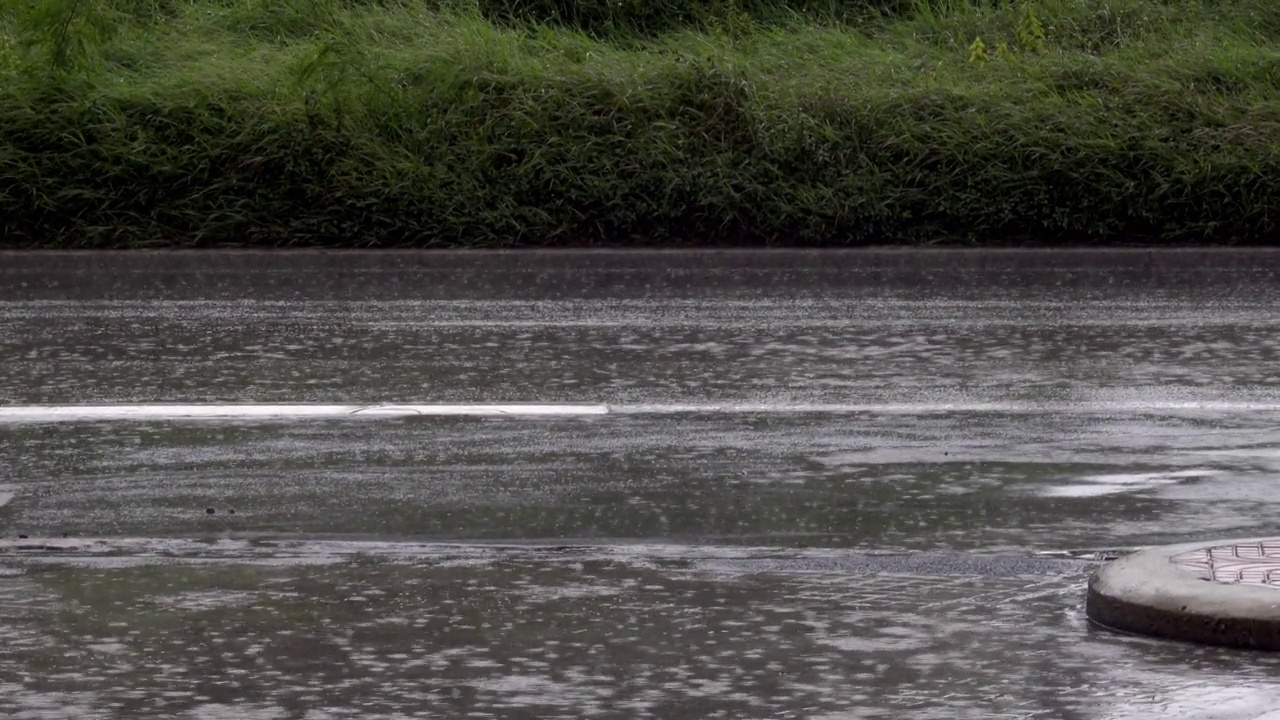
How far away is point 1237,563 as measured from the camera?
516cm

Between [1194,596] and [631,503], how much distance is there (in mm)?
2147

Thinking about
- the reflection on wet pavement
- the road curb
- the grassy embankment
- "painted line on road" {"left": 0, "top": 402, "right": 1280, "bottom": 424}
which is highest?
the grassy embankment

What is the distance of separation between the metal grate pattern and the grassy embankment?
10114 mm

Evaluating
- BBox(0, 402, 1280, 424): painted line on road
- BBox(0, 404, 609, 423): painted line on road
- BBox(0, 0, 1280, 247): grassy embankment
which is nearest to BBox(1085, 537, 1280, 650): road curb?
BBox(0, 402, 1280, 424): painted line on road

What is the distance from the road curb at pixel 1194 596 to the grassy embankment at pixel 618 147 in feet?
33.7

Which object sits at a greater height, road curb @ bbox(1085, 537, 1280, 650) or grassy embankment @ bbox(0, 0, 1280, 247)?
grassy embankment @ bbox(0, 0, 1280, 247)

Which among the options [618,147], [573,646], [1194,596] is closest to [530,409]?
[573,646]

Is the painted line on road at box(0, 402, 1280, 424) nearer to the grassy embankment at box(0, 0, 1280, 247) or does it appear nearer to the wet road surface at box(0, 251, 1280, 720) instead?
the wet road surface at box(0, 251, 1280, 720)

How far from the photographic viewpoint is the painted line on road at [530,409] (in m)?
8.02

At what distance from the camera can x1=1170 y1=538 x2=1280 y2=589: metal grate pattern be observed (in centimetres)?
496

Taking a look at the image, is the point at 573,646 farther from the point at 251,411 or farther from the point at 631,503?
the point at 251,411

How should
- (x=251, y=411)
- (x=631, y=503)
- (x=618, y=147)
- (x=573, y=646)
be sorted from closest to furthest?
(x=573, y=646) → (x=631, y=503) → (x=251, y=411) → (x=618, y=147)

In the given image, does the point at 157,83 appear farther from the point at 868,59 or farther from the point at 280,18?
the point at 868,59

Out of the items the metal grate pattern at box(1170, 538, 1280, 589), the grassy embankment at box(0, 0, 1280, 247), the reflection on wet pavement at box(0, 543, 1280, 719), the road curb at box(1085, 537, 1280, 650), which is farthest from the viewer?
the grassy embankment at box(0, 0, 1280, 247)
